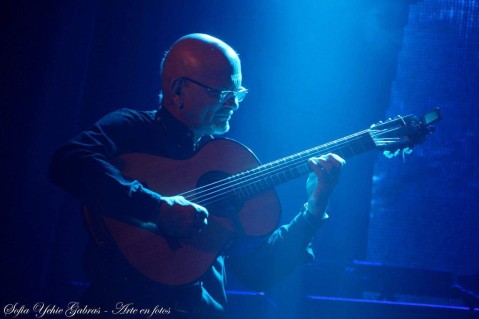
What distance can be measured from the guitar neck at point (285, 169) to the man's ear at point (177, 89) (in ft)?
1.57

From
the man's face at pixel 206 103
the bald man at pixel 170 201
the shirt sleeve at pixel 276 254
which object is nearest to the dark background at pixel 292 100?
the shirt sleeve at pixel 276 254

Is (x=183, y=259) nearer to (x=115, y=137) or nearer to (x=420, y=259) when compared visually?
(x=115, y=137)

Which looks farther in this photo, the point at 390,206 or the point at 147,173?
the point at 390,206

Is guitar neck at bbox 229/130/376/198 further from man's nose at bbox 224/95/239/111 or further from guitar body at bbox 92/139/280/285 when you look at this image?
man's nose at bbox 224/95/239/111

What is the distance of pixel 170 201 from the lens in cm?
185

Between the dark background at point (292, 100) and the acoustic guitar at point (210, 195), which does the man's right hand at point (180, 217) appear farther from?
the dark background at point (292, 100)

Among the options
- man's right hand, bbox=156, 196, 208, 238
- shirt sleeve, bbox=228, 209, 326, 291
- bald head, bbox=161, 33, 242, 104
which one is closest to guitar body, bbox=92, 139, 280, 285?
man's right hand, bbox=156, 196, 208, 238

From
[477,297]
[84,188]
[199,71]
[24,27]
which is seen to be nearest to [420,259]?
[477,297]

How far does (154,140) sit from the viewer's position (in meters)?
2.09

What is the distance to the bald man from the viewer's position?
1827 millimetres

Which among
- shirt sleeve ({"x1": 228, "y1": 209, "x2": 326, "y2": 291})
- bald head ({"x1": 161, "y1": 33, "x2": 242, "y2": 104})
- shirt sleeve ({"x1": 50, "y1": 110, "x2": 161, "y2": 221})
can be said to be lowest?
shirt sleeve ({"x1": 228, "y1": 209, "x2": 326, "y2": 291})

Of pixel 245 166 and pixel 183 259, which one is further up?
pixel 245 166

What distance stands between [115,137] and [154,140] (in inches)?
7.4

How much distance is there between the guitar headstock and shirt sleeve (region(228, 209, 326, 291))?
525 millimetres
